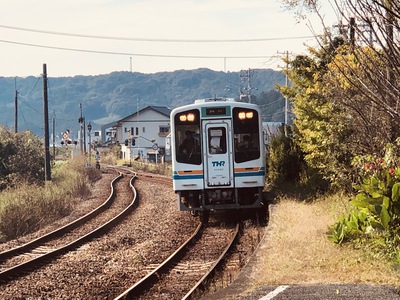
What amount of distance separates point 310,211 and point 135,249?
420cm

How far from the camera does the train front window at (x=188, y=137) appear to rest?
51.8 ft

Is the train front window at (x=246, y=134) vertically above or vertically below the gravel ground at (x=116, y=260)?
above

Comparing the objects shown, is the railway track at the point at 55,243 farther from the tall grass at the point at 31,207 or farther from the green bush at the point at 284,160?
the green bush at the point at 284,160

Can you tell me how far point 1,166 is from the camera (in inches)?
1139

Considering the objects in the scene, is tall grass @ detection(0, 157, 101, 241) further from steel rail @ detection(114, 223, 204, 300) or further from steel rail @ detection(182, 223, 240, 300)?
steel rail @ detection(182, 223, 240, 300)

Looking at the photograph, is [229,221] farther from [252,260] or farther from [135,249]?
[252,260]

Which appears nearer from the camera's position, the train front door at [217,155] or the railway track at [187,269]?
the railway track at [187,269]

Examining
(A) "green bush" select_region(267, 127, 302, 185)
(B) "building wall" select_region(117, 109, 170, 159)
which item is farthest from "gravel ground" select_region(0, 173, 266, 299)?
(B) "building wall" select_region(117, 109, 170, 159)

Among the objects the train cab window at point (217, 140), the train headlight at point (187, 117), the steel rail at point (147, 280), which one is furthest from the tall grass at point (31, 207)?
the steel rail at point (147, 280)

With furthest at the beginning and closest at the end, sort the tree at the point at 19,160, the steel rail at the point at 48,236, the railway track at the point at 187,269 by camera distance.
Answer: the tree at the point at 19,160, the steel rail at the point at 48,236, the railway track at the point at 187,269

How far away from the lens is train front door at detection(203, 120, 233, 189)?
51.8 feet

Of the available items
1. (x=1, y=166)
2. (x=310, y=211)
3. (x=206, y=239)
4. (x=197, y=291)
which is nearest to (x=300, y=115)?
(x=310, y=211)

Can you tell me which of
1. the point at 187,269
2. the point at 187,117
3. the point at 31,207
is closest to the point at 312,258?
the point at 187,269

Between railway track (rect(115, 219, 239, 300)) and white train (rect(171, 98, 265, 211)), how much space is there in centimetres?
143
